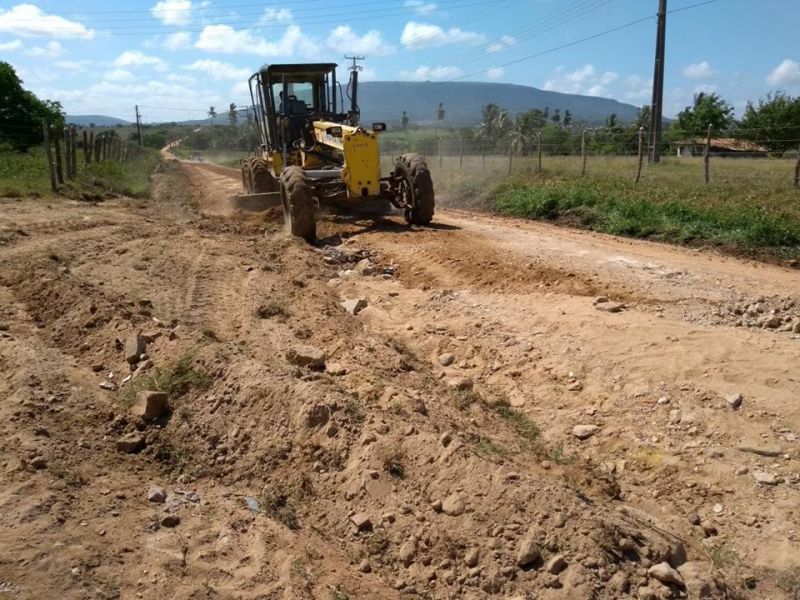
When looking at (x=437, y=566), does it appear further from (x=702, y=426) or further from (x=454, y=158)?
(x=454, y=158)

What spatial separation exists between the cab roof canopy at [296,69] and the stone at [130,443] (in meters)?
9.99

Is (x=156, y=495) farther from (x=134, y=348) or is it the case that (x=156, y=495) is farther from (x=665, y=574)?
(x=665, y=574)

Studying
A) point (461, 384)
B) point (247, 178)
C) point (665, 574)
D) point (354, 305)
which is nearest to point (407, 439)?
point (461, 384)

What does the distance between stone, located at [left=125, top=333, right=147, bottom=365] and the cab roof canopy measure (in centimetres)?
864

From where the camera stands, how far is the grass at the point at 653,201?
10992 millimetres

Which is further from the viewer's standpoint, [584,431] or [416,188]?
[416,188]

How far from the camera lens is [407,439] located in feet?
14.4

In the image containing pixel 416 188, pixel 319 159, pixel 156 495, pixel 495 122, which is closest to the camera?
pixel 156 495

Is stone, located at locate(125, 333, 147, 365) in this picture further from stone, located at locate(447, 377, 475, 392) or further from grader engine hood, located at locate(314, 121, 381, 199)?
grader engine hood, located at locate(314, 121, 381, 199)

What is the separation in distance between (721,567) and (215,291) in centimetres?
598

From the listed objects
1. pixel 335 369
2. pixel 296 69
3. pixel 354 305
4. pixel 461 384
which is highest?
pixel 296 69

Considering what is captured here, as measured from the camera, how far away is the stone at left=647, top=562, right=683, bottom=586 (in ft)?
11.5

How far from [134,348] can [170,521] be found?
91.0 inches

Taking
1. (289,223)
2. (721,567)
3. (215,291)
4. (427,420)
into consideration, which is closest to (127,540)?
(427,420)
